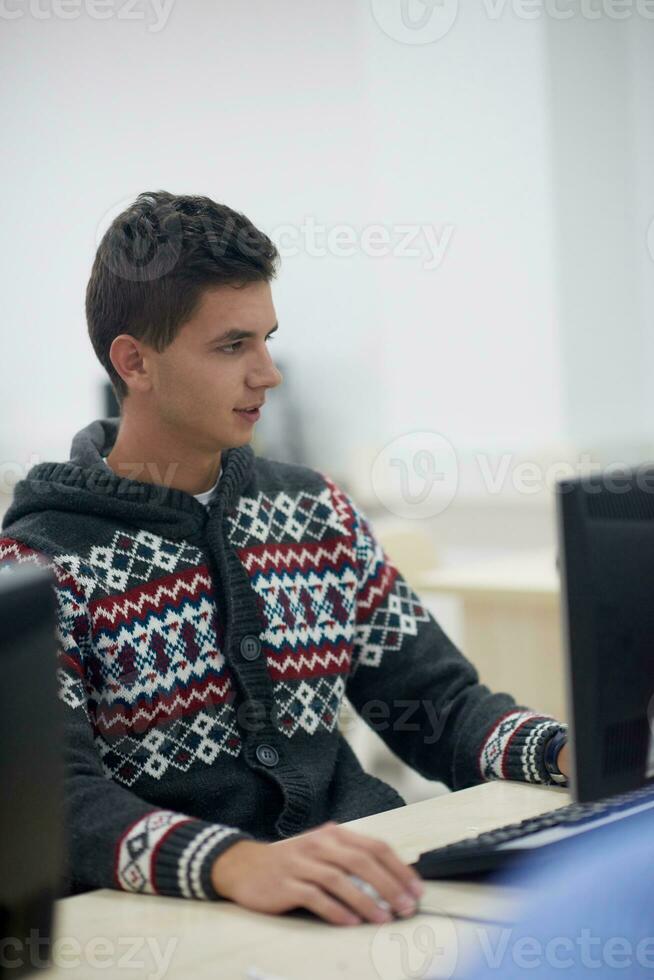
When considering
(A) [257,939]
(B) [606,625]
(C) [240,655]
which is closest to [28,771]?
(A) [257,939]

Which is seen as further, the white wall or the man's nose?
the white wall

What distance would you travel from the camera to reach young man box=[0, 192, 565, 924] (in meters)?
1.33

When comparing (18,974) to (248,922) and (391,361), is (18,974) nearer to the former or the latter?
(248,922)

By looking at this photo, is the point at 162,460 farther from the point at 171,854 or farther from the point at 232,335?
the point at 171,854

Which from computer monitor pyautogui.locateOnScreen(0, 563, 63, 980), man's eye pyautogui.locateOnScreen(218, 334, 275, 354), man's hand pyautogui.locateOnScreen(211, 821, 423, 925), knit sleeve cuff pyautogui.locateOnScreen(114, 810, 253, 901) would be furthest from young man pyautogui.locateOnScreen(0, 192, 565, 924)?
computer monitor pyautogui.locateOnScreen(0, 563, 63, 980)

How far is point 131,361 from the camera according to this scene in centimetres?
151

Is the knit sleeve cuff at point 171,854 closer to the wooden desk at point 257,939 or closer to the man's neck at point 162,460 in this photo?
the wooden desk at point 257,939

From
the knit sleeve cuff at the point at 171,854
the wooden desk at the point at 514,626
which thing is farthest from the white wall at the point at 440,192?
the knit sleeve cuff at the point at 171,854

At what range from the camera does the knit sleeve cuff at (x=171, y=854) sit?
97 centimetres

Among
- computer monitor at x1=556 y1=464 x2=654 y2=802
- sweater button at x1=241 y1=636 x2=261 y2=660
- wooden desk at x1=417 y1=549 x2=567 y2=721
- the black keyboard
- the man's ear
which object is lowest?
wooden desk at x1=417 y1=549 x2=567 y2=721

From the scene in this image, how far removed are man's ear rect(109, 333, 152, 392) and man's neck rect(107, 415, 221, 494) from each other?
5 centimetres

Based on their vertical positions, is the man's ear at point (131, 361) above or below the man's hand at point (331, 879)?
above

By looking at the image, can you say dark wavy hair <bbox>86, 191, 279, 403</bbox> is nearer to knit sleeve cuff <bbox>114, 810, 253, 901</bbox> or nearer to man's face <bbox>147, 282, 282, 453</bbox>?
man's face <bbox>147, 282, 282, 453</bbox>

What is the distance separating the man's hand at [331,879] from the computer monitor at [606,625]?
0.16 meters
